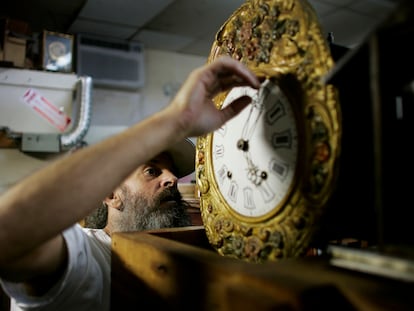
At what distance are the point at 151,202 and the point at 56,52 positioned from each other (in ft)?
7.17

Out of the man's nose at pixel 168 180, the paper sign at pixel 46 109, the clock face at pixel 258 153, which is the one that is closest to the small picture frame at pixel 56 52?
the paper sign at pixel 46 109

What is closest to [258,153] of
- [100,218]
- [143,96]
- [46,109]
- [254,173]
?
[254,173]

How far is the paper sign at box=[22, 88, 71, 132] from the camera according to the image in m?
3.07

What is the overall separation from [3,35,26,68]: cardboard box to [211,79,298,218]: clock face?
2.57 m

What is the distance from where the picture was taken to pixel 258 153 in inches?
34.0

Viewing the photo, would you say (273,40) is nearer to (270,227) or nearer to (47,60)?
(270,227)

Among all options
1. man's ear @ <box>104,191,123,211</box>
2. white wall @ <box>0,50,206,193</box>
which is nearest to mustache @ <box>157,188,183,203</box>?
man's ear @ <box>104,191,123,211</box>

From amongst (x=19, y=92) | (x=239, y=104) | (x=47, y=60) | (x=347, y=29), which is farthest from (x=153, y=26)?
(x=239, y=104)

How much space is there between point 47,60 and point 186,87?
2.79 metres

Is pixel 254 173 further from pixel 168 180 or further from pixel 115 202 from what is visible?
pixel 115 202

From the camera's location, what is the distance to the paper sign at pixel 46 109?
3.07 meters

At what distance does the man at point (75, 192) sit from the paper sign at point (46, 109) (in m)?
2.34

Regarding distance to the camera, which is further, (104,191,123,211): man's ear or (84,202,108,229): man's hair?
(84,202,108,229): man's hair

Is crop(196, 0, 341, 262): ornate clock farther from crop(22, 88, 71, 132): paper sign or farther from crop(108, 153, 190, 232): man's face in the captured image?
crop(22, 88, 71, 132): paper sign
